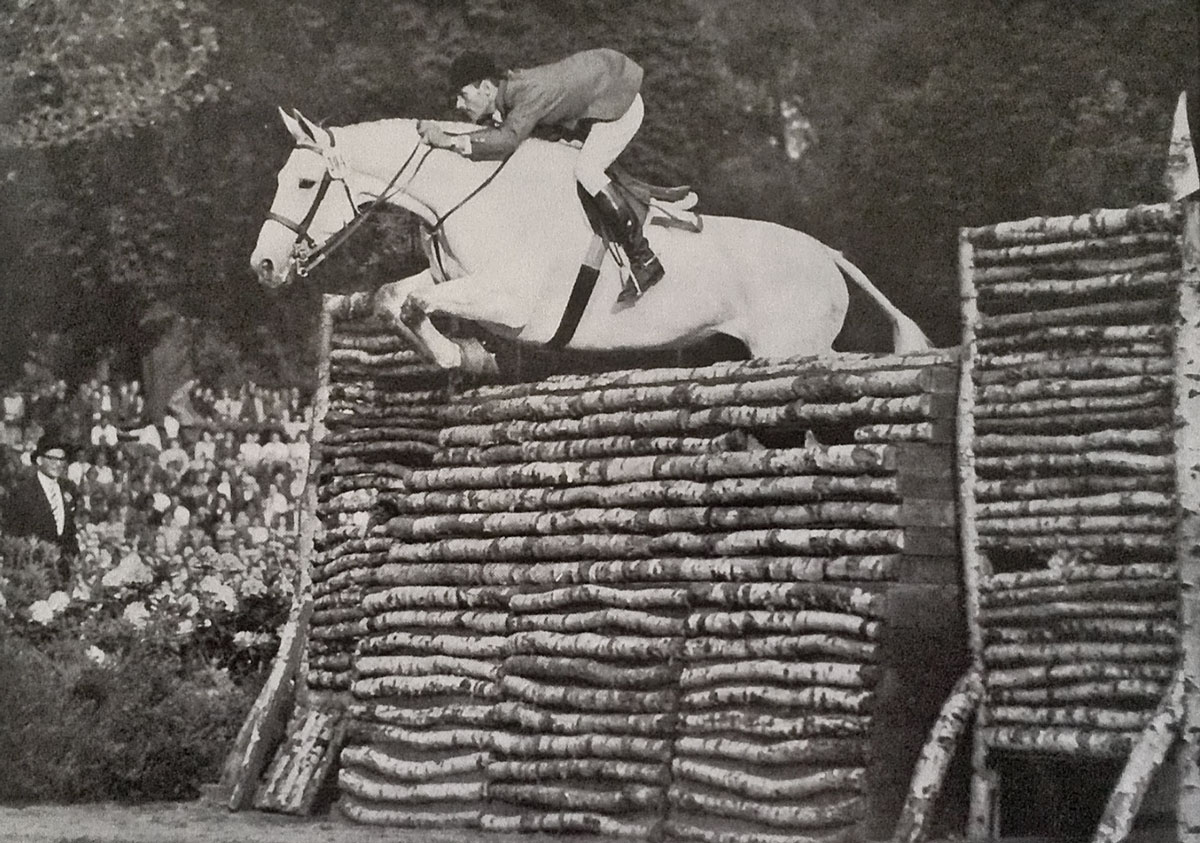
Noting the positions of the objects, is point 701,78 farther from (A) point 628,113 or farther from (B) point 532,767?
(B) point 532,767

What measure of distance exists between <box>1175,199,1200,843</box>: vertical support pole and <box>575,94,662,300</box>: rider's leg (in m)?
1.73

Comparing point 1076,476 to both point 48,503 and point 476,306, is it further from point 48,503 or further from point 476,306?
point 48,503

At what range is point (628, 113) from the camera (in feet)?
19.9

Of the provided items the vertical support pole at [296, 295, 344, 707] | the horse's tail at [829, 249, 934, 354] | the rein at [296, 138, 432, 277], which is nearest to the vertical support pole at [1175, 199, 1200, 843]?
the horse's tail at [829, 249, 934, 354]

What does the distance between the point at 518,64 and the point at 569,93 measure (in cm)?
23

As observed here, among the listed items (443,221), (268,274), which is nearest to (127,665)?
(268,274)

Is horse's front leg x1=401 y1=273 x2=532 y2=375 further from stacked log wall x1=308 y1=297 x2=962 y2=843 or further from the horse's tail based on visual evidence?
the horse's tail

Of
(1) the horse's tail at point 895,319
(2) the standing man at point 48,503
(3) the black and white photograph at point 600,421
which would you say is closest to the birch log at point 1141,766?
(3) the black and white photograph at point 600,421

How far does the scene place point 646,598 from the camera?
17.5 ft

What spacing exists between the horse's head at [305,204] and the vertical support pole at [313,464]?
0.74 ft

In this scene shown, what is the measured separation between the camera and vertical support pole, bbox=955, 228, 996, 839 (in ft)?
16.4

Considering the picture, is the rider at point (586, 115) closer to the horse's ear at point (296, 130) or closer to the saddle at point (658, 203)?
the saddle at point (658, 203)

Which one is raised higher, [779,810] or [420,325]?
[420,325]

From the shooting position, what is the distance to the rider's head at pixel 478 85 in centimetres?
614
